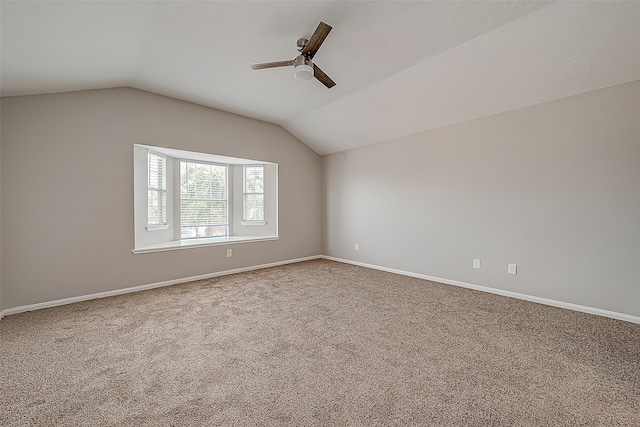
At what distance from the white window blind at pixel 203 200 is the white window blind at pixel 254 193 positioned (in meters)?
0.41

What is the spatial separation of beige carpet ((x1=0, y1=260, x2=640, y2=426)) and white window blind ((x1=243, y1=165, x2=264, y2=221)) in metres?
2.51

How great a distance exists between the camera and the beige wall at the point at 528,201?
274cm

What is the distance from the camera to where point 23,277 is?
2957mm

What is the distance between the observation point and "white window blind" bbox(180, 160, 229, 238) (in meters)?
4.89

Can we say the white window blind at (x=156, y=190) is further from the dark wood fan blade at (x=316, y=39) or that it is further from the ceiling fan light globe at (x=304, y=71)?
the dark wood fan blade at (x=316, y=39)

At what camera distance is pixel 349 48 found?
111 inches

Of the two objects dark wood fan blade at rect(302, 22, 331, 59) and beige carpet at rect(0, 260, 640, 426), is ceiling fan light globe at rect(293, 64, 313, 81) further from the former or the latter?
beige carpet at rect(0, 260, 640, 426)

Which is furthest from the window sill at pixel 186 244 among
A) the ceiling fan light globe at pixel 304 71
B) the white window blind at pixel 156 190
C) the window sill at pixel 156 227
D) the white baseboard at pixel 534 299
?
the ceiling fan light globe at pixel 304 71

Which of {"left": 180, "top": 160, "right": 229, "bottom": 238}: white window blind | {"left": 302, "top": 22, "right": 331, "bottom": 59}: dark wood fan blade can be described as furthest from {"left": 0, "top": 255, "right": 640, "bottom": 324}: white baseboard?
{"left": 302, "top": 22, "right": 331, "bottom": 59}: dark wood fan blade

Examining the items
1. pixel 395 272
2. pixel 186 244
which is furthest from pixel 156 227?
pixel 395 272

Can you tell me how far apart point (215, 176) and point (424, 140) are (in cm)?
395

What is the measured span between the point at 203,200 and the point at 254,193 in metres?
0.99

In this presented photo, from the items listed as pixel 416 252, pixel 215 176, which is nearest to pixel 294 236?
pixel 215 176

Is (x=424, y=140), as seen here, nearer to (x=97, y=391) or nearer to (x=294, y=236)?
(x=294, y=236)
